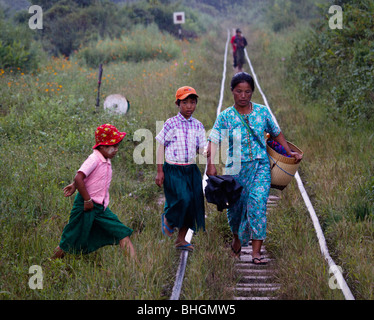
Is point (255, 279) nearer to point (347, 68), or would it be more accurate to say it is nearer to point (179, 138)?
point (179, 138)

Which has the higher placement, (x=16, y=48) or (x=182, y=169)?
(x=182, y=169)

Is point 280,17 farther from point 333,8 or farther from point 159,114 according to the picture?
point 159,114

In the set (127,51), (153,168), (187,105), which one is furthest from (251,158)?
(127,51)

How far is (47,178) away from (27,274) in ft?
8.02

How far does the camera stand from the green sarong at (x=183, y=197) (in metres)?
5.05

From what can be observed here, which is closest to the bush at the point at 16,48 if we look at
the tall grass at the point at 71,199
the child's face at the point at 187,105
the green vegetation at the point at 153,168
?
the green vegetation at the point at 153,168

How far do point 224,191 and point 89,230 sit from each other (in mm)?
1465

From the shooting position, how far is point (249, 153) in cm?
480

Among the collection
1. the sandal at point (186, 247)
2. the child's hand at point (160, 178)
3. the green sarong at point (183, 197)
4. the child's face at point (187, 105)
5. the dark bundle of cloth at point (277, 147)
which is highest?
the child's face at point (187, 105)

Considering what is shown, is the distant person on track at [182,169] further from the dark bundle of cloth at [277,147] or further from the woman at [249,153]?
the dark bundle of cloth at [277,147]

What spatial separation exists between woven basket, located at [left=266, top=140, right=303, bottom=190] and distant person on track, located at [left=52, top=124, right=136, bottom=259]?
5.71ft

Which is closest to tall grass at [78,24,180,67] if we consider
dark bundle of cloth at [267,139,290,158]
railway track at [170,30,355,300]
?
dark bundle of cloth at [267,139,290,158]

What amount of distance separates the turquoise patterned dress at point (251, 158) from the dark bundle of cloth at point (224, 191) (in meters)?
0.33
